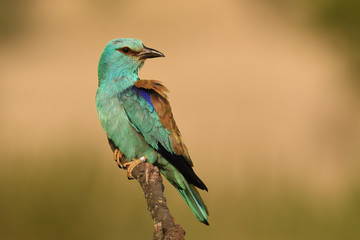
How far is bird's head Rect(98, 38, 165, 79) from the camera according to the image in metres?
1.74

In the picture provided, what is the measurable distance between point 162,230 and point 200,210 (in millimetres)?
718

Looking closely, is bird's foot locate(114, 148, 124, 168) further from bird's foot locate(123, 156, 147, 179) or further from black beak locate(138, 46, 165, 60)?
black beak locate(138, 46, 165, 60)

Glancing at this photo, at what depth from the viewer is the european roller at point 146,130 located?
159 cm

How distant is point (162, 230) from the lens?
886mm

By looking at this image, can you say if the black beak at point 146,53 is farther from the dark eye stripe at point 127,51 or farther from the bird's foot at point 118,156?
the bird's foot at point 118,156

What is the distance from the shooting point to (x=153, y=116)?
164cm

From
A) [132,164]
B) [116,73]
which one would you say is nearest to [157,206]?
[132,164]

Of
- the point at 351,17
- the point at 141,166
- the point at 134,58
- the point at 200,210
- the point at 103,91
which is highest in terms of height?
the point at 351,17

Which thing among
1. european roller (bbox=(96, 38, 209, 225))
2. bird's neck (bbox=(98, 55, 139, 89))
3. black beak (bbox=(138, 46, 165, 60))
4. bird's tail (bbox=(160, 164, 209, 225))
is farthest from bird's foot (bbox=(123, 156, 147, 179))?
black beak (bbox=(138, 46, 165, 60))

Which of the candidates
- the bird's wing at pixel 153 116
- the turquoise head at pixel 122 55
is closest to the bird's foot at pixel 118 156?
the bird's wing at pixel 153 116

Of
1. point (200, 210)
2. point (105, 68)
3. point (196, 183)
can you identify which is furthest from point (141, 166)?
point (105, 68)

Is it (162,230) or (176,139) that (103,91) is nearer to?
(176,139)

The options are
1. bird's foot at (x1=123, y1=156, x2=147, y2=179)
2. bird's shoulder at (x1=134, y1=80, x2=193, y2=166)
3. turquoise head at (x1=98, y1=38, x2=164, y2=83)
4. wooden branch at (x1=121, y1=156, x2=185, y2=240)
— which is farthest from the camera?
turquoise head at (x1=98, y1=38, x2=164, y2=83)

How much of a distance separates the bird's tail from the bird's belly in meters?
0.11
